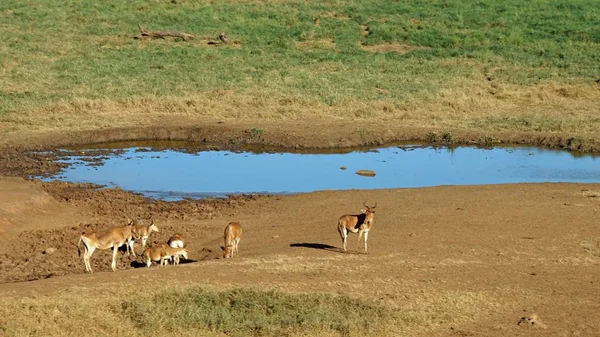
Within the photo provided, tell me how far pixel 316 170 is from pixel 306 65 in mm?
13989

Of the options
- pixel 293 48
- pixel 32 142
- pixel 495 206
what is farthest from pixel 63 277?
pixel 293 48

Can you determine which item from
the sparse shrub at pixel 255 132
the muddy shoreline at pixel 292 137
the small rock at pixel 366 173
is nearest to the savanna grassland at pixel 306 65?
the muddy shoreline at pixel 292 137

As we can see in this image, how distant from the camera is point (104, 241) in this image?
17438 millimetres

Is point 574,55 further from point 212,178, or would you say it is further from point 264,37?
point 212,178

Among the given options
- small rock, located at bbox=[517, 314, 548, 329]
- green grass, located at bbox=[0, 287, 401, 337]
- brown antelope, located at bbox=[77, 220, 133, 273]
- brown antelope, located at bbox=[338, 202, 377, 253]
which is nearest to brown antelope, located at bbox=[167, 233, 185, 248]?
brown antelope, located at bbox=[77, 220, 133, 273]

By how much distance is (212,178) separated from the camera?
26438 millimetres

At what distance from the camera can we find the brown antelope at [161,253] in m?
17.5

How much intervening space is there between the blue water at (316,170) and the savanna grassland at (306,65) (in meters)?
2.17

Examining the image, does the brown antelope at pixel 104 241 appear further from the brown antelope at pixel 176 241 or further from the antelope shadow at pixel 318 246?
the antelope shadow at pixel 318 246

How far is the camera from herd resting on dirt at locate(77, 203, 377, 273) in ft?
57.0

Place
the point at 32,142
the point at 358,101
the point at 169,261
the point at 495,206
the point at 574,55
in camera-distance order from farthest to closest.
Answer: the point at 574,55 < the point at 358,101 < the point at 32,142 < the point at 495,206 < the point at 169,261

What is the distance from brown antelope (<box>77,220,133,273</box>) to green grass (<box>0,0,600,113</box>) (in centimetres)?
1603

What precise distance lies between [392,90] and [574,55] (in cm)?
1119

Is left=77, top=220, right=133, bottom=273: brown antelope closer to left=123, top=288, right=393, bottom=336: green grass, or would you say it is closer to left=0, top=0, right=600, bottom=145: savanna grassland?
left=123, top=288, right=393, bottom=336: green grass
